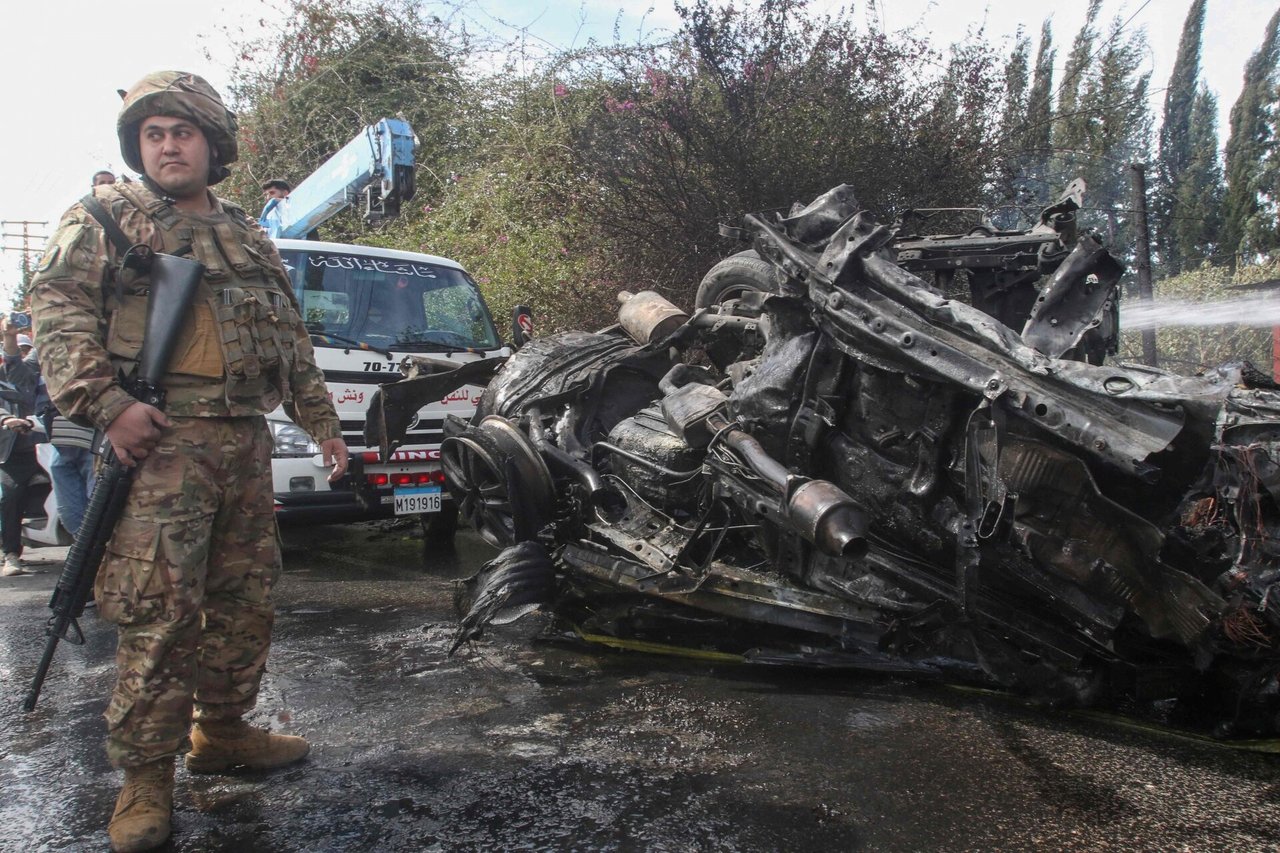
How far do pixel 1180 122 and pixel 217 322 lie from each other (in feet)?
105

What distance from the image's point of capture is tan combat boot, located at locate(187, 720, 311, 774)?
9.30 ft

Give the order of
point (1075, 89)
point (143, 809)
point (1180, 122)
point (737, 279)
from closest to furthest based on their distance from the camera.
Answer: point (143, 809), point (737, 279), point (1075, 89), point (1180, 122)

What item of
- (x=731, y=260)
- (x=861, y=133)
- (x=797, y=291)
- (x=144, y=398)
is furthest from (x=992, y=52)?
(x=144, y=398)

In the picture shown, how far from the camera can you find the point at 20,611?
5.32 meters

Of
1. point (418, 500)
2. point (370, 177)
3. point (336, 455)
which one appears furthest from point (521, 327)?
point (336, 455)

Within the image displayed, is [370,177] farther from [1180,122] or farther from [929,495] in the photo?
[1180,122]

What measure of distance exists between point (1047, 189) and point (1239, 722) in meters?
9.29

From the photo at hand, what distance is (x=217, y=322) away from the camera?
2734 mm

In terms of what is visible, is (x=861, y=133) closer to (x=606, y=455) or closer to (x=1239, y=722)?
(x=606, y=455)

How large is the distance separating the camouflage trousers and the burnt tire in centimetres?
285

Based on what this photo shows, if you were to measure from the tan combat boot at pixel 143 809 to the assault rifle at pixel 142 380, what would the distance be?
17.8 inches

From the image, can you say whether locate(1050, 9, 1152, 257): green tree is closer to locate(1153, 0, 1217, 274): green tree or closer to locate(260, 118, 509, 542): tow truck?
locate(260, 118, 509, 542): tow truck

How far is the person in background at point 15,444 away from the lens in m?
6.29

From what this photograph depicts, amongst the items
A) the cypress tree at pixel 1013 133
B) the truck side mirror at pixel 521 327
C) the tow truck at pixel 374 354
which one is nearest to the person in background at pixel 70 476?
the tow truck at pixel 374 354
